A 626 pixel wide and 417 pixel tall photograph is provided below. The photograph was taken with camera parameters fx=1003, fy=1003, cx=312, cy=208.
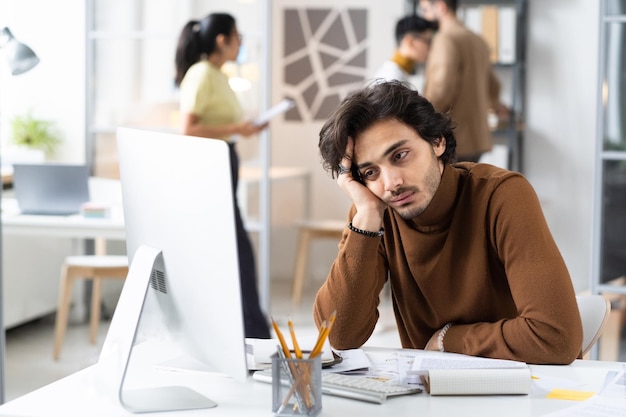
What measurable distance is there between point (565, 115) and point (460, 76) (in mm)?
1317

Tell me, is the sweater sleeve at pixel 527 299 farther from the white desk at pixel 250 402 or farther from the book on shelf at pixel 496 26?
the book on shelf at pixel 496 26

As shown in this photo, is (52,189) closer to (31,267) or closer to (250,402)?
(31,267)

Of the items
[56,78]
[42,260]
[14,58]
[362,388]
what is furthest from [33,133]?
[362,388]

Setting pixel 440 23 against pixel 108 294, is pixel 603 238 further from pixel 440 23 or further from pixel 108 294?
pixel 108 294

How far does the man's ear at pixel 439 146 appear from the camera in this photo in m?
1.99

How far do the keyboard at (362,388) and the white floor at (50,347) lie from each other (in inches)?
87.2

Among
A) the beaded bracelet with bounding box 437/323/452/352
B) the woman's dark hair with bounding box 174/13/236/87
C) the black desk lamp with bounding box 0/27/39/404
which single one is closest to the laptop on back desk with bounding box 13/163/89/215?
the woman's dark hair with bounding box 174/13/236/87

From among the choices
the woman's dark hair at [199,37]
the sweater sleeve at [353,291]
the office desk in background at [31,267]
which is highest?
the woman's dark hair at [199,37]

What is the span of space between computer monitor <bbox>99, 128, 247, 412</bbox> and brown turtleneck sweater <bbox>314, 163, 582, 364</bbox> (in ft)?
1.43

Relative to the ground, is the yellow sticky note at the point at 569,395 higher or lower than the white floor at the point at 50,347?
higher

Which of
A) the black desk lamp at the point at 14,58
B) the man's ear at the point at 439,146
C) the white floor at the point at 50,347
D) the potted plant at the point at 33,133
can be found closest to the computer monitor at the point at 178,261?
the man's ear at the point at 439,146

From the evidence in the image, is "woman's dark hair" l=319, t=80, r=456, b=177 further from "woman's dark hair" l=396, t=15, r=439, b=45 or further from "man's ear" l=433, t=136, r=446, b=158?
"woman's dark hair" l=396, t=15, r=439, b=45

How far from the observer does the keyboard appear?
1491mm

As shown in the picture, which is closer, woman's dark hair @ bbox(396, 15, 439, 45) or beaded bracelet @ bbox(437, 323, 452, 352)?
beaded bracelet @ bbox(437, 323, 452, 352)
